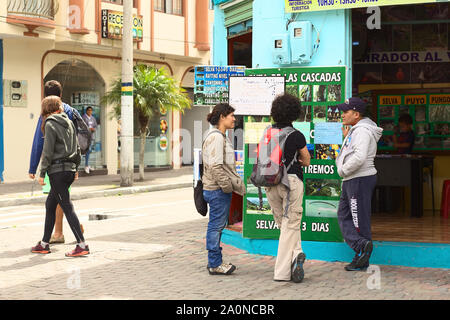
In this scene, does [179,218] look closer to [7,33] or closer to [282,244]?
[282,244]

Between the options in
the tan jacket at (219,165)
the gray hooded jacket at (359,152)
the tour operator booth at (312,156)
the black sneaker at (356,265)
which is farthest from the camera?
the tour operator booth at (312,156)

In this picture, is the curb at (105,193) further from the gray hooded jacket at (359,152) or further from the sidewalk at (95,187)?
the gray hooded jacket at (359,152)

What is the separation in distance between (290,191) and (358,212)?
2.92 feet

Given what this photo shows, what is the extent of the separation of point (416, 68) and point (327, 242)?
5996 millimetres

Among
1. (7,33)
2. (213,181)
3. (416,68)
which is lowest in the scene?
(213,181)

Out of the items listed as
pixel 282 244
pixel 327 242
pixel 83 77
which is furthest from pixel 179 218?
pixel 83 77

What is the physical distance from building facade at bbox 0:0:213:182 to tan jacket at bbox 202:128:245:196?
13.9 m

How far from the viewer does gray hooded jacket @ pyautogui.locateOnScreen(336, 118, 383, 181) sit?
7578mm

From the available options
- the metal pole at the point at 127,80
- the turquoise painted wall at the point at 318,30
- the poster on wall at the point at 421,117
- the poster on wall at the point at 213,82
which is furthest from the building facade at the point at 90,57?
the turquoise painted wall at the point at 318,30

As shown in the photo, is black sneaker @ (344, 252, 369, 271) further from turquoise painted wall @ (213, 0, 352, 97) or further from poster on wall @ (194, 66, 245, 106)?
poster on wall @ (194, 66, 245, 106)

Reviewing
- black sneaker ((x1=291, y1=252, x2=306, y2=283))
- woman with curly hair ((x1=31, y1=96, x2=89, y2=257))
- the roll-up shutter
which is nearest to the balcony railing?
the roll-up shutter

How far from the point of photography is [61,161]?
28.3ft

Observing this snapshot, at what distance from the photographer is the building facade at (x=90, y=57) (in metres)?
20.8

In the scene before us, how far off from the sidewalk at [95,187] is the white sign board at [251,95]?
302 inches
